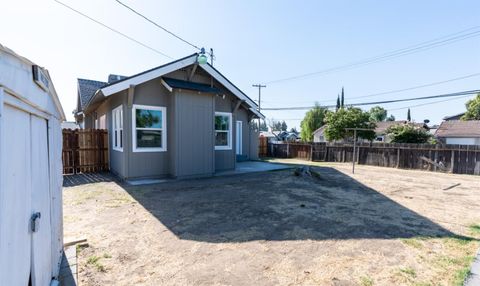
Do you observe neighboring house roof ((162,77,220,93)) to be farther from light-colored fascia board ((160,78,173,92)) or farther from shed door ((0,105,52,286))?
shed door ((0,105,52,286))

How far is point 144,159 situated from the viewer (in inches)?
320

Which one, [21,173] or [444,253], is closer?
[21,173]

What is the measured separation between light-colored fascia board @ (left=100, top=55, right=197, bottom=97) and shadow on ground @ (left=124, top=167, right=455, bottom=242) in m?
3.00

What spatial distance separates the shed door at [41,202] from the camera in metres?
1.93

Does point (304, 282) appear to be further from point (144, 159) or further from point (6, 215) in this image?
point (144, 159)

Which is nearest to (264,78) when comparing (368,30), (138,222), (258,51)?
(258,51)

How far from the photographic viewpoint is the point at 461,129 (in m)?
24.4

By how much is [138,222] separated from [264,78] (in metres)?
29.5

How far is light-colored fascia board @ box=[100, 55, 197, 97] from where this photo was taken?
7285mm

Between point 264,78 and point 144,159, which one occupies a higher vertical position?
point 264,78

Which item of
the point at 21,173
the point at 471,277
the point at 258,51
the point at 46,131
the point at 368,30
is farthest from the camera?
the point at 258,51

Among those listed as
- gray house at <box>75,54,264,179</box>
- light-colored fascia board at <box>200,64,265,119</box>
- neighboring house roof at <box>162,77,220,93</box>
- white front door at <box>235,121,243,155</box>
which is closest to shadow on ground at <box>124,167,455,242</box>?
gray house at <box>75,54,264,179</box>

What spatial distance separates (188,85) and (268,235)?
6139 mm

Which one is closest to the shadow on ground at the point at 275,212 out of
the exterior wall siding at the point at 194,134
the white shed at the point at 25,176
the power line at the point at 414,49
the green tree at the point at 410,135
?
the exterior wall siding at the point at 194,134
